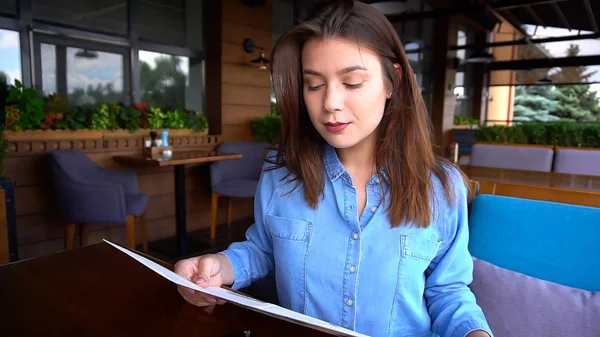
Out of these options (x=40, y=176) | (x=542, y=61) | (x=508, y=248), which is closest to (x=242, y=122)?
(x=40, y=176)

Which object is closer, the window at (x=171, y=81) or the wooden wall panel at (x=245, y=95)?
the window at (x=171, y=81)

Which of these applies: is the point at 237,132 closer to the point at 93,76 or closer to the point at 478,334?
the point at 93,76

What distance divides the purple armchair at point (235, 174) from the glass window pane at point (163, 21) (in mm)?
1393

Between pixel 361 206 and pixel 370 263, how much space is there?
0.13 metres

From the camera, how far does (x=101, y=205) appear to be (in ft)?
9.80

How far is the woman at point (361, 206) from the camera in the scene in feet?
2.67

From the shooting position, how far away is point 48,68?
12.1 ft

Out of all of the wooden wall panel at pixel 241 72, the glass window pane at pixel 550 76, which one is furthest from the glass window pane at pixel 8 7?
the glass window pane at pixel 550 76

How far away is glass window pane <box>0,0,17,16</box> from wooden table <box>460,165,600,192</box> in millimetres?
3736

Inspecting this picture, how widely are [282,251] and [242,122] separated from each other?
430cm

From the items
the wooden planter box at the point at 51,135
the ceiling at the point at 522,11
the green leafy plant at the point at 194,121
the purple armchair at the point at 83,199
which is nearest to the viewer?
the purple armchair at the point at 83,199

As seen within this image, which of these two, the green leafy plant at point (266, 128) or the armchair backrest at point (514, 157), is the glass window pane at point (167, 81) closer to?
the green leafy plant at point (266, 128)

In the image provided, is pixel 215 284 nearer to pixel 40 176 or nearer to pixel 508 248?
pixel 508 248

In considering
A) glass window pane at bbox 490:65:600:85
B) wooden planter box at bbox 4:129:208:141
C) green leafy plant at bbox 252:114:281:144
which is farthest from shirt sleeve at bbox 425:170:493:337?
glass window pane at bbox 490:65:600:85
